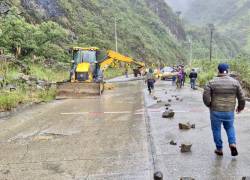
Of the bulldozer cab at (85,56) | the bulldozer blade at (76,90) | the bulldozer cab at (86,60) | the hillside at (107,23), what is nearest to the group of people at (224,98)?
the bulldozer blade at (76,90)

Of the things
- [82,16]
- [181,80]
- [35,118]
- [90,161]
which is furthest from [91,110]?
[82,16]

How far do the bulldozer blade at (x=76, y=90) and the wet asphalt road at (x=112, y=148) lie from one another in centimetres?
879

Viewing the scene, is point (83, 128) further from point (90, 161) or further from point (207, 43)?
point (207, 43)

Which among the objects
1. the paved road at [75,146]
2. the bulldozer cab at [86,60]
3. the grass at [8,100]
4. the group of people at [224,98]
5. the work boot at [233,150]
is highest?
the bulldozer cab at [86,60]

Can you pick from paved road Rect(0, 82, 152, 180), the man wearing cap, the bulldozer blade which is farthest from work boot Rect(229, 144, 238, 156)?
the bulldozer blade

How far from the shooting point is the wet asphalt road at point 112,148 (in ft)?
27.8

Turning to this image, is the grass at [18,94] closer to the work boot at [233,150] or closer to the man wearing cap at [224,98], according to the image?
the man wearing cap at [224,98]

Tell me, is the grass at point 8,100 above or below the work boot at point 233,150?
above

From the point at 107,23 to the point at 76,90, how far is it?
7193 cm

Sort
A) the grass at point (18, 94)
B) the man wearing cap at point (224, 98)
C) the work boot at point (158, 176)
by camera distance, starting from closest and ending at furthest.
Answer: the work boot at point (158, 176), the man wearing cap at point (224, 98), the grass at point (18, 94)

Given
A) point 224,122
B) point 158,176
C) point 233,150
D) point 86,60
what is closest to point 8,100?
point 224,122

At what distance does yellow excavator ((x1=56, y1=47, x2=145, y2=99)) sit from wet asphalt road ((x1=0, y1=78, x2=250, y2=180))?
8.99 m

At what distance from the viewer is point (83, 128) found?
13859 millimetres

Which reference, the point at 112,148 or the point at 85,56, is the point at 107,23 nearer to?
the point at 85,56
